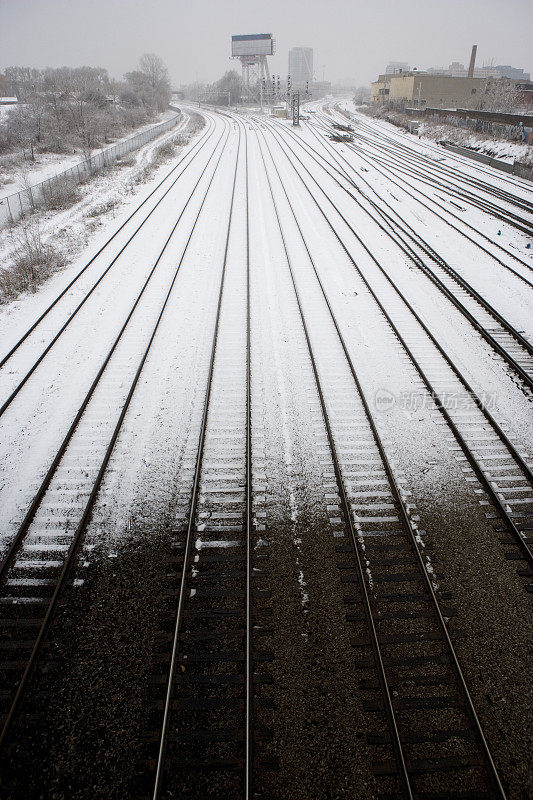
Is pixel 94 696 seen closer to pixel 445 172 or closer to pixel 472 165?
pixel 445 172

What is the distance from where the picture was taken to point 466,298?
1279 centimetres

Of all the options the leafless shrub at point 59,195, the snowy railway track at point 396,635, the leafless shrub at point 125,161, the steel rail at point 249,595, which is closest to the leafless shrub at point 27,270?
the steel rail at point 249,595

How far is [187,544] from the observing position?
5820mm

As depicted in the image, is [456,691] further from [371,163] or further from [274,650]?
[371,163]

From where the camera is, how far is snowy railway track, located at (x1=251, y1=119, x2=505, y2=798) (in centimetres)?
396

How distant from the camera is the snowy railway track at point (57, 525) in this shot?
15.7 feet

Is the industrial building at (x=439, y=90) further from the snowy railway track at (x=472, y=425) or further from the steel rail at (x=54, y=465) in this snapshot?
the steel rail at (x=54, y=465)

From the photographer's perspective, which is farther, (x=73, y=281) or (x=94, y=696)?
Result: (x=73, y=281)

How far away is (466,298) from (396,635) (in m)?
10.8

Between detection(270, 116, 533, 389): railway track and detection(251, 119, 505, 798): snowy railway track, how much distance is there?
4.40 m

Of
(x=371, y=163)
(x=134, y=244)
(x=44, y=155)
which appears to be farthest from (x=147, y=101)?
(x=134, y=244)

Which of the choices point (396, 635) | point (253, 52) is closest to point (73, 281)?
point (396, 635)

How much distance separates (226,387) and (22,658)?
5746 millimetres

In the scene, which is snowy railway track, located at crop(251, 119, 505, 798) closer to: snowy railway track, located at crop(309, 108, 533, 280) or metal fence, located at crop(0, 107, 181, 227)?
snowy railway track, located at crop(309, 108, 533, 280)
